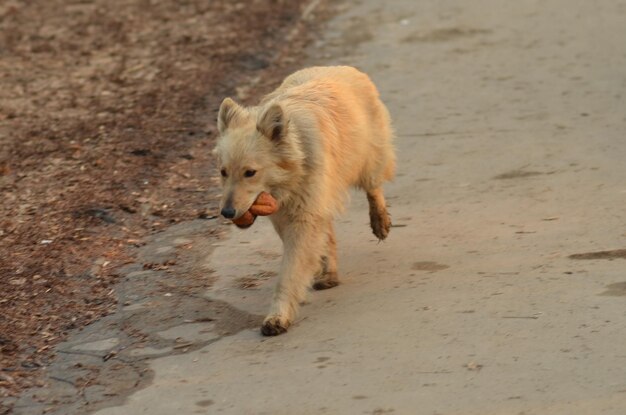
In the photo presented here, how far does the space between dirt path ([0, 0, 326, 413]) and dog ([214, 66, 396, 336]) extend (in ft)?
3.61

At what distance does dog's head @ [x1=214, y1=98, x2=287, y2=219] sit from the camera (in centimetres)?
670

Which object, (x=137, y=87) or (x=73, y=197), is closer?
(x=73, y=197)

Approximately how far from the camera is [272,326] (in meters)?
6.61

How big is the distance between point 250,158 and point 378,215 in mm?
1426

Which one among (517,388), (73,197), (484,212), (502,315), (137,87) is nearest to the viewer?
(517,388)

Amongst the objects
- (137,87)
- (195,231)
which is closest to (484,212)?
(195,231)

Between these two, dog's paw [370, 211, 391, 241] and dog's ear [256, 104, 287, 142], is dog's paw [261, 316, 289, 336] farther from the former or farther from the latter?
dog's paw [370, 211, 391, 241]

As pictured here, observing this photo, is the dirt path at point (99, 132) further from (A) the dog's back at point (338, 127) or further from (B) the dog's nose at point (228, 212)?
(A) the dog's back at point (338, 127)

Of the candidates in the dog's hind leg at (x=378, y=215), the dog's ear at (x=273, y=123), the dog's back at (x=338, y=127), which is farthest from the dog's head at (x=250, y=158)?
the dog's hind leg at (x=378, y=215)

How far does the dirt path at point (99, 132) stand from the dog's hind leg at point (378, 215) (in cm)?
137

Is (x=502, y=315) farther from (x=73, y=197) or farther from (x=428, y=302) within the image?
(x=73, y=197)

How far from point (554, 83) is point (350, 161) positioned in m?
4.84

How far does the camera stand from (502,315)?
6562 mm

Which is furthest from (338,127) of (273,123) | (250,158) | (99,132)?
(99,132)
